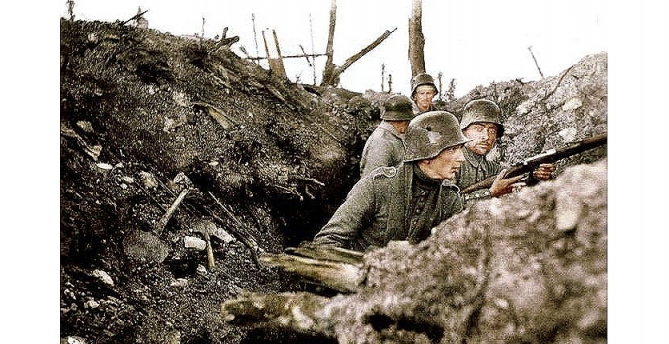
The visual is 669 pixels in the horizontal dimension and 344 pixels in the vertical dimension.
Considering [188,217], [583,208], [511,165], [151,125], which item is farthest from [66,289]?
[583,208]

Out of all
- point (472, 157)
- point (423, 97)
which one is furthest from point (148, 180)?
point (472, 157)

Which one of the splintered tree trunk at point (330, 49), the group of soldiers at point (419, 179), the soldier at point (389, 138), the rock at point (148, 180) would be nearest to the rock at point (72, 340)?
the rock at point (148, 180)

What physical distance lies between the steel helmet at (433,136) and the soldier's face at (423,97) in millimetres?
90

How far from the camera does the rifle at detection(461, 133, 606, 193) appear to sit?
1640 mm

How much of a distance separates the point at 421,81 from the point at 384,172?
0.29 meters

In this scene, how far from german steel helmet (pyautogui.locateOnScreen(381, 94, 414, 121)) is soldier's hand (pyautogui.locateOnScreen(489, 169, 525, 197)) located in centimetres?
31

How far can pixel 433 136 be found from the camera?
1.79 metres

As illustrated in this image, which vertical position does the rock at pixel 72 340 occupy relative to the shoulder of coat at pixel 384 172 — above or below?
below

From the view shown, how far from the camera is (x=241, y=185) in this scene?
79.0 inches

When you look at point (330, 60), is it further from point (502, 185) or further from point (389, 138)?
point (502, 185)

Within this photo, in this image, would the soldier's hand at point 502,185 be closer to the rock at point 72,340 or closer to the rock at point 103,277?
the rock at point 103,277

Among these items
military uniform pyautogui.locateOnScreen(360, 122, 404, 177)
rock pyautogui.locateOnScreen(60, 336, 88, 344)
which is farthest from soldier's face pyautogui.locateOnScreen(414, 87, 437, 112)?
rock pyautogui.locateOnScreen(60, 336, 88, 344)

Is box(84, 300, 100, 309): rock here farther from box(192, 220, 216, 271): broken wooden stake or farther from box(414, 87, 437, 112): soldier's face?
box(414, 87, 437, 112): soldier's face

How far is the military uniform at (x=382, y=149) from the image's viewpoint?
184 cm
